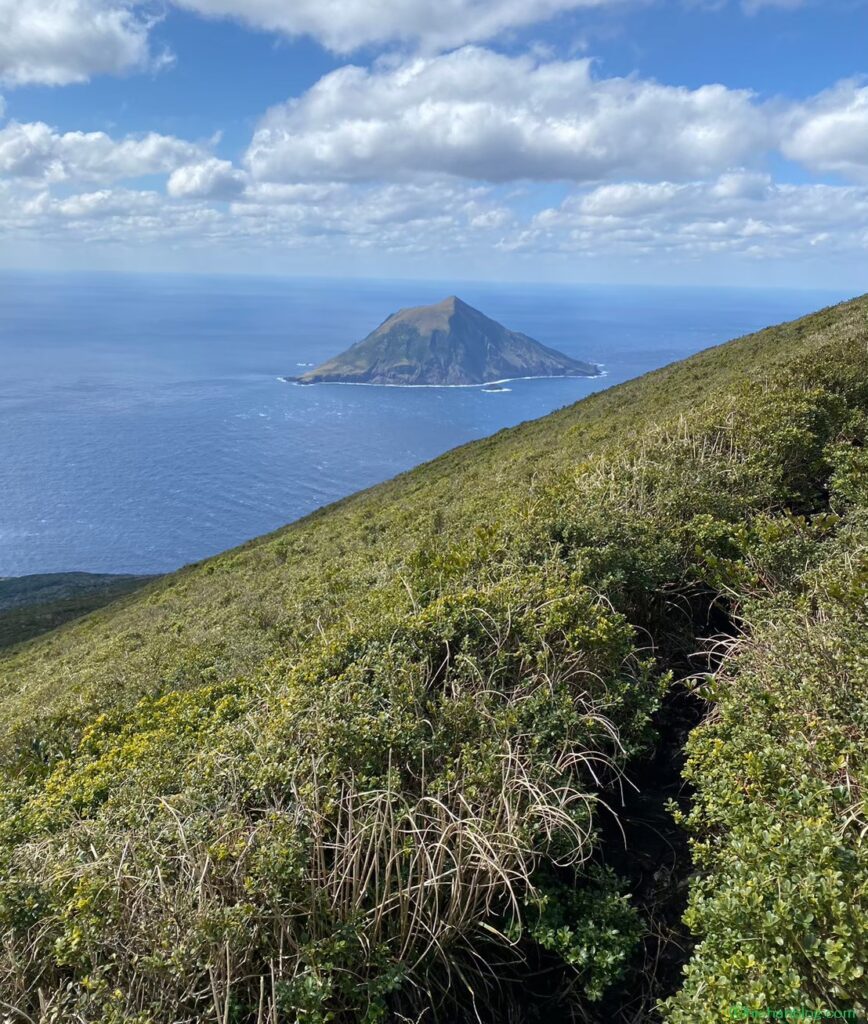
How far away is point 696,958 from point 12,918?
4264mm

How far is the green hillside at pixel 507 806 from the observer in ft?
11.7

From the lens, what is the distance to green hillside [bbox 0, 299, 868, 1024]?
3.56 meters

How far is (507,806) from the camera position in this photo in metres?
4.31

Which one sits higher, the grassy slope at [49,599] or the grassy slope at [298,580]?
the grassy slope at [298,580]

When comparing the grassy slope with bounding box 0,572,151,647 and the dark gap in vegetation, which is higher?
the dark gap in vegetation

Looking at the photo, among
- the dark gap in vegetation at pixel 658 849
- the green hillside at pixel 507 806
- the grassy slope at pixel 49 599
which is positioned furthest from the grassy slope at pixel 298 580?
the grassy slope at pixel 49 599

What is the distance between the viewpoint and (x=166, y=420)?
604 ft

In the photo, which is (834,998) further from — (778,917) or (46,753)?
(46,753)

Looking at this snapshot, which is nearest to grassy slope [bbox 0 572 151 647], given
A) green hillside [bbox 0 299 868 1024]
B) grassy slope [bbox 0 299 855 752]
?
grassy slope [bbox 0 299 855 752]

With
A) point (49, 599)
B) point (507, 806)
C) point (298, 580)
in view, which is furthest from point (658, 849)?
point (49, 599)

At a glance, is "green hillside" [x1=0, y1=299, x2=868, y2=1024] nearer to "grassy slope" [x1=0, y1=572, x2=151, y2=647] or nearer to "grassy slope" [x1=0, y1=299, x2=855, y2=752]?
"grassy slope" [x1=0, y1=299, x2=855, y2=752]

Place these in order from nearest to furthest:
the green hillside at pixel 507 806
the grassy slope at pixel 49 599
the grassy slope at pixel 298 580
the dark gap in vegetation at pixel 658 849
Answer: the green hillside at pixel 507 806 → the dark gap in vegetation at pixel 658 849 → the grassy slope at pixel 298 580 → the grassy slope at pixel 49 599

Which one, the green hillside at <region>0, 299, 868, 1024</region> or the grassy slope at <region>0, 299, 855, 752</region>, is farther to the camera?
the grassy slope at <region>0, 299, 855, 752</region>

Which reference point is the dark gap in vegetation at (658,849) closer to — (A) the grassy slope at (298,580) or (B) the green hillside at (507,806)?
(B) the green hillside at (507,806)
